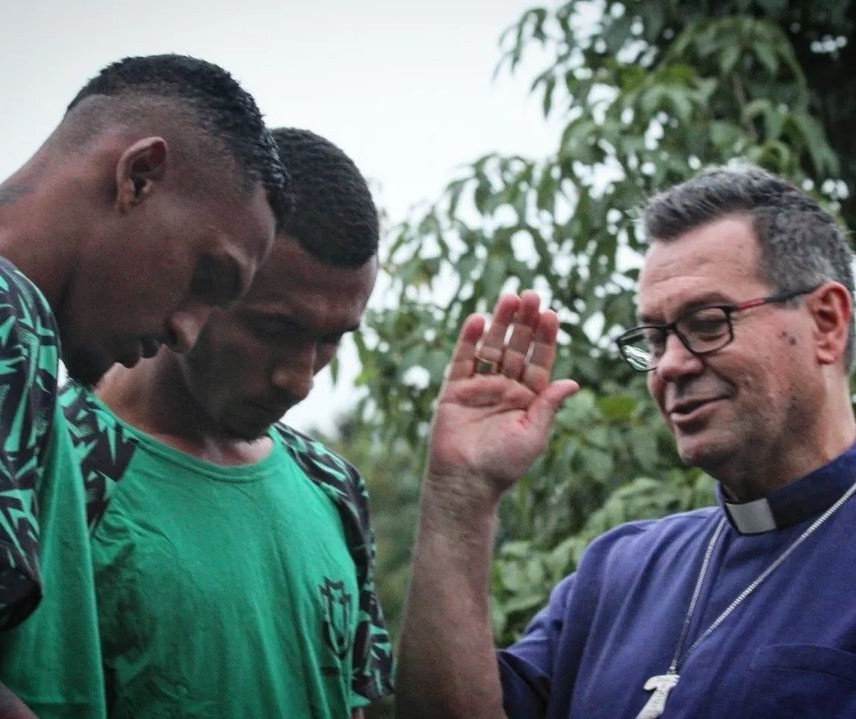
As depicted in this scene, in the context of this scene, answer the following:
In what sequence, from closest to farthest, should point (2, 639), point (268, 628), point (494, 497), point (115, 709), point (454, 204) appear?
point (2, 639) < point (115, 709) < point (268, 628) < point (494, 497) < point (454, 204)

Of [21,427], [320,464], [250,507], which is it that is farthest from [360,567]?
[21,427]

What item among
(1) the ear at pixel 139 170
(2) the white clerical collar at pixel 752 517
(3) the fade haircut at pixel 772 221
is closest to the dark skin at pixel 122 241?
(1) the ear at pixel 139 170

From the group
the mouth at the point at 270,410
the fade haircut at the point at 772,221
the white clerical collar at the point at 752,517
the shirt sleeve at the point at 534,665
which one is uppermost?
the fade haircut at the point at 772,221

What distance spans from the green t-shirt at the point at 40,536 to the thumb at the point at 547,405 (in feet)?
3.28

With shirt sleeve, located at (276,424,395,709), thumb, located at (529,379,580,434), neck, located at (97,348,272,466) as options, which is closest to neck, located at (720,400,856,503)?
thumb, located at (529,379,580,434)

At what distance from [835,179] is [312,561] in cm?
322

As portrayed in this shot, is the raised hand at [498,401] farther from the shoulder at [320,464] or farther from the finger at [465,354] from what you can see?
the shoulder at [320,464]

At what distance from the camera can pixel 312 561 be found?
281cm

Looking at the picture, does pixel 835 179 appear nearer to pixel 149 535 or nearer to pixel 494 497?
pixel 494 497

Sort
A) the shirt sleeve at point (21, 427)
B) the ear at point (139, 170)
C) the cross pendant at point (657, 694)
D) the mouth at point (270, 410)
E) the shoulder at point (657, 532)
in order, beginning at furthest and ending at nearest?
the shoulder at point (657, 532) → the mouth at point (270, 410) → the cross pendant at point (657, 694) → the ear at point (139, 170) → the shirt sleeve at point (21, 427)

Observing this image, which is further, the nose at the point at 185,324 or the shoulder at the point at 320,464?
the shoulder at the point at 320,464

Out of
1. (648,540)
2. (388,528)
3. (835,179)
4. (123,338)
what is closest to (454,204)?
(835,179)

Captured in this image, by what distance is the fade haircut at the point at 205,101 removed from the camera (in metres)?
2.44

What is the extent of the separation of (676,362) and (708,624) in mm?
512
